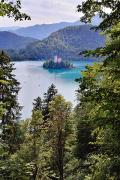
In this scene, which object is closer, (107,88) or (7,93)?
(107,88)

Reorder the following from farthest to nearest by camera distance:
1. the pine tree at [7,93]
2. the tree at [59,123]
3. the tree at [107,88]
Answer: the tree at [59,123], the pine tree at [7,93], the tree at [107,88]

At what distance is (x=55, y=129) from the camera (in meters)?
40.4

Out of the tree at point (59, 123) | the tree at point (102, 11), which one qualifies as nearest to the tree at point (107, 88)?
the tree at point (102, 11)

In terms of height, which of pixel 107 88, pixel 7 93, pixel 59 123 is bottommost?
pixel 59 123

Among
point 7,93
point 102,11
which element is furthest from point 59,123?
point 102,11

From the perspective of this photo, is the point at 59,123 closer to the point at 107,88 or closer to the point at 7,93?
the point at 7,93

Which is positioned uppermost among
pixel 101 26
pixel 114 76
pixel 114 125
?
pixel 101 26

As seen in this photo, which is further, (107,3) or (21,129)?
(21,129)

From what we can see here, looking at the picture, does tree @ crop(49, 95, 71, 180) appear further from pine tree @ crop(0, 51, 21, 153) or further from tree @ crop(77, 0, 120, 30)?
tree @ crop(77, 0, 120, 30)

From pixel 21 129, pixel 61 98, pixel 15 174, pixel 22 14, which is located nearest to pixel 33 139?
pixel 61 98

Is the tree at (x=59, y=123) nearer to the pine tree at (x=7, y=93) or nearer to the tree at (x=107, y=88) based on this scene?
the pine tree at (x=7, y=93)

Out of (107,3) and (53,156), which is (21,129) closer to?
(53,156)

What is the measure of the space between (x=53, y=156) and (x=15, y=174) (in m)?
25.8

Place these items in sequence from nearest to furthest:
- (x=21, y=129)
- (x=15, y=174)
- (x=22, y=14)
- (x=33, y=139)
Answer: (x=22, y=14)
(x=15, y=174)
(x=33, y=139)
(x=21, y=129)
